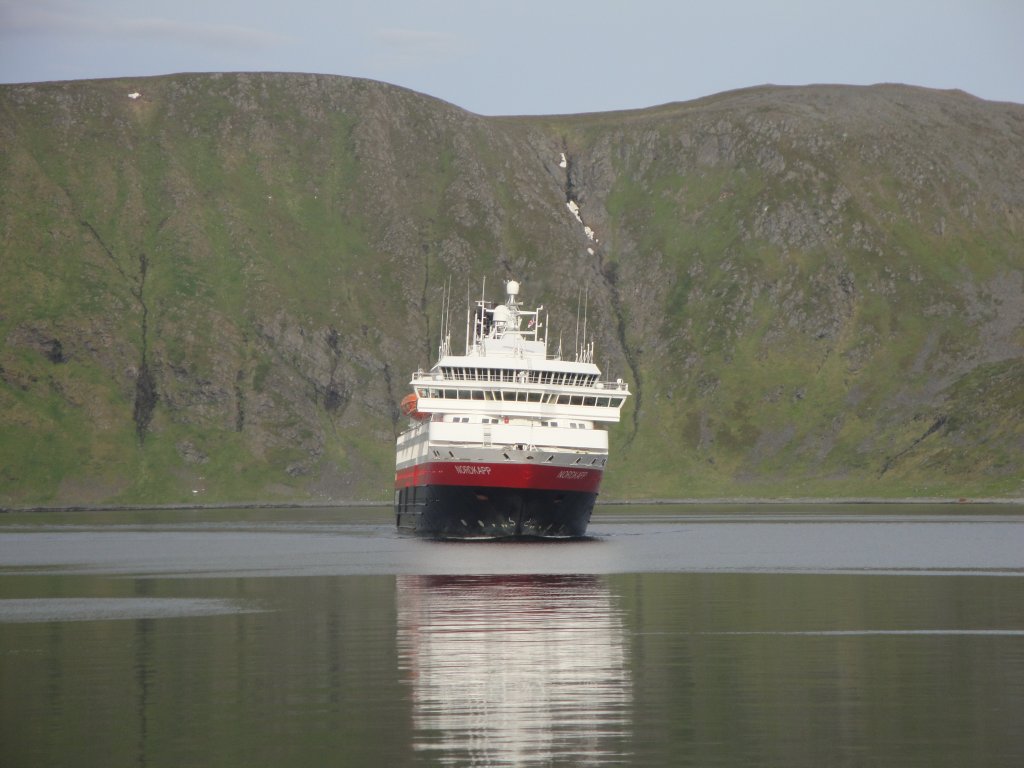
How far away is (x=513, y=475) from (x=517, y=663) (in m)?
58.2

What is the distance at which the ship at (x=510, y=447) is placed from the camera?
311 feet

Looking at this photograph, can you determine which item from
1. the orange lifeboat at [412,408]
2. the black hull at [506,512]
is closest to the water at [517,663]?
the black hull at [506,512]

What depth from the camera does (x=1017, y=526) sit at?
119 metres

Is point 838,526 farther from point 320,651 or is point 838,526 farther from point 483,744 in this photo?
point 483,744

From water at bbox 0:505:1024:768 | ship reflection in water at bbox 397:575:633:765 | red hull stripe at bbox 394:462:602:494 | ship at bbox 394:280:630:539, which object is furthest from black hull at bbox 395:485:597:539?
ship reflection in water at bbox 397:575:633:765

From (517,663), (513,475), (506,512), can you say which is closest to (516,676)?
(517,663)

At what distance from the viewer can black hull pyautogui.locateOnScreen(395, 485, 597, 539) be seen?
313 ft

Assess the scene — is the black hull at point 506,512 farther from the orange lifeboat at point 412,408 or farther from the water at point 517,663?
the water at point 517,663

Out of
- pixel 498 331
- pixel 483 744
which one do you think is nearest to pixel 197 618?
pixel 483 744

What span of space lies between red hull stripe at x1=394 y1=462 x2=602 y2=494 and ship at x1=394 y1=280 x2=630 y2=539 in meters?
0.06

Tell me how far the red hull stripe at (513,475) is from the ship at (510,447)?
0.06m

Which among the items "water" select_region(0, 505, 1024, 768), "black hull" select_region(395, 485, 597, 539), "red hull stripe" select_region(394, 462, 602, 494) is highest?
"water" select_region(0, 505, 1024, 768)

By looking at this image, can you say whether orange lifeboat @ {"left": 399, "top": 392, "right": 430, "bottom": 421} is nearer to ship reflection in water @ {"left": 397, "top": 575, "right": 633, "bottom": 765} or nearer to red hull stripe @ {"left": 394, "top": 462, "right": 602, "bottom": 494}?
red hull stripe @ {"left": 394, "top": 462, "right": 602, "bottom": 494}

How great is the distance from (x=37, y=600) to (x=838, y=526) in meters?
80.2
